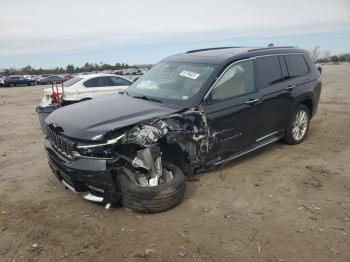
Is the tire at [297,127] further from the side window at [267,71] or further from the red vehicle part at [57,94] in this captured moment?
the red vehicle part at [57,94]

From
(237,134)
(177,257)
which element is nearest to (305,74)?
(237,134)

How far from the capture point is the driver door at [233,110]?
513cm

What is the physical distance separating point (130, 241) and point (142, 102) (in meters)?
2.11

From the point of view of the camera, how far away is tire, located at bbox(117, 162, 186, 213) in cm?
429

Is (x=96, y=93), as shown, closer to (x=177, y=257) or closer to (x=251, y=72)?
(x=251, y=72)

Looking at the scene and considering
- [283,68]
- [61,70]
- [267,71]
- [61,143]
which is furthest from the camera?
[61,70]

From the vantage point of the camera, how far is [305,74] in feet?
23.5

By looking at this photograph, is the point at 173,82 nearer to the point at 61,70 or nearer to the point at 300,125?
the point at 300,125

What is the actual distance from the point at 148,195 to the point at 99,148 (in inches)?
30.4

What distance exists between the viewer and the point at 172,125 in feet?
15.5

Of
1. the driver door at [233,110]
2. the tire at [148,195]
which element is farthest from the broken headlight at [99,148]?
the driver door at [233,110]

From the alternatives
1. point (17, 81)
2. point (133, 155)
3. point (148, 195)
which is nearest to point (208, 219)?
point (148, 195)

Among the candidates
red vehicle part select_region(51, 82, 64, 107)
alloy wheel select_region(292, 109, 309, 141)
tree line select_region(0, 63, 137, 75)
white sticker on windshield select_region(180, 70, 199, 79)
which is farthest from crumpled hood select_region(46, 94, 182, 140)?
tree line select_region(0, 63, 137, 75)

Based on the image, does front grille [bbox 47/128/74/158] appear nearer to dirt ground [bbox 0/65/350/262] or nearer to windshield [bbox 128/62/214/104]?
dirt ground [bbox 0/65/350/262]
